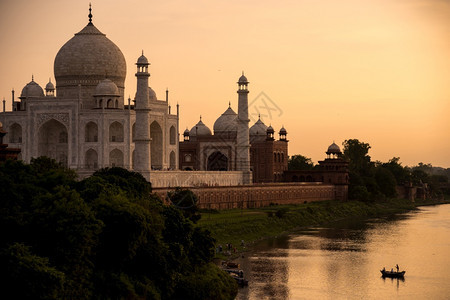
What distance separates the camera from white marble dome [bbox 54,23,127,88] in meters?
72.6

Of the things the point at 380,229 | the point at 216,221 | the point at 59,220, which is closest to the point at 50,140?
the point at 216,221

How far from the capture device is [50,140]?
7088 centimetres

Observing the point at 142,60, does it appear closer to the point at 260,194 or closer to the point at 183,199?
the point at 183,199

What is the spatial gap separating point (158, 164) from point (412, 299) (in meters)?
37.4

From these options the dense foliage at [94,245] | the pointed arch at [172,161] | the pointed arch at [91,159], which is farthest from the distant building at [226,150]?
the dense foliage at [94,245]

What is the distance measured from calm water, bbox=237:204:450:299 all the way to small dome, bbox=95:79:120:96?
63.8ft

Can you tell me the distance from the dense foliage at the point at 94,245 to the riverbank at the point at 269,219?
12805 mm

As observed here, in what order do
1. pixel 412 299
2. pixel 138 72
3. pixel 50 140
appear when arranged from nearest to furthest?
1. pixel 412 299
2. pixel 138 72
3. pixel 50 140

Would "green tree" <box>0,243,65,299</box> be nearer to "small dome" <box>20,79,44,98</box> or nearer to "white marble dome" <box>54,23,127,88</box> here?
"white marble dome" <box>54,23,127,88</box>

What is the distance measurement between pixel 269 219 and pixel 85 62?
21.3 meters

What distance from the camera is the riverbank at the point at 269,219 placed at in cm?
5808

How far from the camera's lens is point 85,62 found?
238 ft

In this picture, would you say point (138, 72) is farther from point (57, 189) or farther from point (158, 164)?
point (57, 189)

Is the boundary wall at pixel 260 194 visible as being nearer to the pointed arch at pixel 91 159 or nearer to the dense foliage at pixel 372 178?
the dense foliage at pixel 372 178
